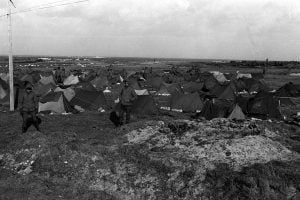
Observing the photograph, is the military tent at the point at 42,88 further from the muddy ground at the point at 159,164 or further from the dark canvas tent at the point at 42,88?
the muddy ground at the point at 159,164

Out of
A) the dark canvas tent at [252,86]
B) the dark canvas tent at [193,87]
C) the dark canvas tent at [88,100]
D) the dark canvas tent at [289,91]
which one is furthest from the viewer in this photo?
the dark canvas tent at [252,86]

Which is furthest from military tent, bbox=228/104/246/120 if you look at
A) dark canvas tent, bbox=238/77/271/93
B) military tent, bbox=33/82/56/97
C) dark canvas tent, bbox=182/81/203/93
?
dark canvas tent, bbox=238/77/271/93

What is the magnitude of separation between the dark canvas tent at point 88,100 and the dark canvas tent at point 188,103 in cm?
422

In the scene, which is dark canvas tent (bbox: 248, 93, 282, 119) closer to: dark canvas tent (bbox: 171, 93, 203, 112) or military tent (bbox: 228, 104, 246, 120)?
military tent (bbox: 228, 104, 246, 120)

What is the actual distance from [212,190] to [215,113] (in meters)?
9.75

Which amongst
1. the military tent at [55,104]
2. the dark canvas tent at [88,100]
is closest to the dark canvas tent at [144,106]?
the dark canvas tent at [88,100]

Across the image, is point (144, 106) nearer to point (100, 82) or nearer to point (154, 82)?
point (100, 82)

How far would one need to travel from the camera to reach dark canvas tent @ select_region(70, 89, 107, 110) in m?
20.7

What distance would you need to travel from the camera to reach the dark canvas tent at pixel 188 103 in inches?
841

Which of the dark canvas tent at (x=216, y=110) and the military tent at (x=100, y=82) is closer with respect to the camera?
the dark canvas tent at (x=216, y=110)

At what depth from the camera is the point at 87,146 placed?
10961mm

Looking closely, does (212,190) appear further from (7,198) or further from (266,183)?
(7,198)

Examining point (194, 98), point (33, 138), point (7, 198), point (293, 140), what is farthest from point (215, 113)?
point (7, 198)

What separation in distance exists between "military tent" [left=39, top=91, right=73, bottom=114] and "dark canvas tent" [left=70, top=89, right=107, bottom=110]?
2.73 feet
